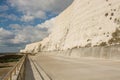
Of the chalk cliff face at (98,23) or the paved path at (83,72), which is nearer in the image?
the paved path at (83,72)

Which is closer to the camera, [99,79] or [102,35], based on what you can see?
[99,79]

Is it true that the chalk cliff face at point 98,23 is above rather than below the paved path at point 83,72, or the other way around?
above

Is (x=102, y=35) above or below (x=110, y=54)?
above

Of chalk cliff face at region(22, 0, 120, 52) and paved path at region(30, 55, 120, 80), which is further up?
chalk cliff face at region(22, 0, 120, 52)

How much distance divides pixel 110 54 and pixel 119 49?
2.56 meters

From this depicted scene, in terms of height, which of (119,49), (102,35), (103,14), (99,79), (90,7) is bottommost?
(99,79)

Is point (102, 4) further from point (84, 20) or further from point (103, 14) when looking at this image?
point (84, 20)

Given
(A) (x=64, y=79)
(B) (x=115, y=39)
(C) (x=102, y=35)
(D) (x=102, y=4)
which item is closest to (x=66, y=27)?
(D) (x=102, y=4)

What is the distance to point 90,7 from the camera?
59.5m

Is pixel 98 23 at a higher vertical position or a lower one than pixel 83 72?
higher

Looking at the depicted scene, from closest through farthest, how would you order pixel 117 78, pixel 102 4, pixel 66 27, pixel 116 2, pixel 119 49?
pixel 117 78 → pixel 119 49 → pixel 116 2 → pixel 102 4 → pixel 66 27

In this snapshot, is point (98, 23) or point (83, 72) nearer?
point (83, 72)

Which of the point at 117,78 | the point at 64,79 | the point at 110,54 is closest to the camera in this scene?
the point at 117,78

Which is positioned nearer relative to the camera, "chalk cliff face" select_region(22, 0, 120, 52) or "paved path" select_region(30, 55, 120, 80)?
"paved path" select_region(30, 55, 120, 80)
